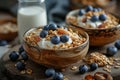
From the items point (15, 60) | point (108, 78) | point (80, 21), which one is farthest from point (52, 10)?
point (108, 78)

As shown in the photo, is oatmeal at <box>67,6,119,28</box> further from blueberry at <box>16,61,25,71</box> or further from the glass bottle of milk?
blueberry at <box>16,61,25,71</box>

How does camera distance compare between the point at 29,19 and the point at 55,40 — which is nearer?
the point at 55,40

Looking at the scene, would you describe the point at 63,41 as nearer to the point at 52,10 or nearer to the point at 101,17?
the point at 101,17

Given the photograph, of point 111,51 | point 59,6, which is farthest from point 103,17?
point 59,6

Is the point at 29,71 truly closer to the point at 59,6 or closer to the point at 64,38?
the point at 64,38

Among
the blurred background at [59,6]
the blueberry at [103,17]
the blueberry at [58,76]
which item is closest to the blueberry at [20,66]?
the blueberry at [58,76]

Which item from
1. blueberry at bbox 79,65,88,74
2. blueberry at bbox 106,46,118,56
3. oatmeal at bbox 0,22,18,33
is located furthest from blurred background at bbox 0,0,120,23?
blueberry at bbox 79,65,88,74

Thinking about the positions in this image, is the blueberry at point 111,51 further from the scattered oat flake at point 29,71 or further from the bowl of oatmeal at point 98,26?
the scattered oat flake at point 29,71
